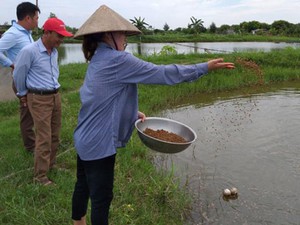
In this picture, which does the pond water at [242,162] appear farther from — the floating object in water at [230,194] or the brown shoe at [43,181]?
the brown shoe at [43,181]

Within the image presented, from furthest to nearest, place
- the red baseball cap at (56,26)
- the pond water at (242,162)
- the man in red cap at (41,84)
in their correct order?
the pond water at (242,162)
the man in red cap at (41,84)
the red baseball cap at (56,26)

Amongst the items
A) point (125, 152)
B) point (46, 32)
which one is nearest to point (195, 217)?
point (125, 152)

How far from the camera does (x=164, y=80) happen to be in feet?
7.27

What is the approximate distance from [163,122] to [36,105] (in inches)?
53.4

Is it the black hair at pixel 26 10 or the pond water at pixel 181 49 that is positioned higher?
the black hair at pixel 26 10

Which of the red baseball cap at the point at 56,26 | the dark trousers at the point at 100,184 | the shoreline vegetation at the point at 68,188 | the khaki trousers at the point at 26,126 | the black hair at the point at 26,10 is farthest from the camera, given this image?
the khaki trousers at the point at 26,126

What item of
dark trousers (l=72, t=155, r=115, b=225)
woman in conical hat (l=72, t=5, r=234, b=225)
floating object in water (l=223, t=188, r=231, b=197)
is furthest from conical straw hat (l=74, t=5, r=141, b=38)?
floating object in water (l=223, t=188, r=231, b=197)

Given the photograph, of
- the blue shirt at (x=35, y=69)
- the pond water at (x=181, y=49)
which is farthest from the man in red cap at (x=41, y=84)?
the pond water at (x=181, y=49)

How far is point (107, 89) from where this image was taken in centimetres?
217

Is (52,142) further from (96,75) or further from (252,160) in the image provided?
(252,160)

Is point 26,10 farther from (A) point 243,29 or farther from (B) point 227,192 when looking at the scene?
(A) point 243,29

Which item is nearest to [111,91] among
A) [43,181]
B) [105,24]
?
[105,24]

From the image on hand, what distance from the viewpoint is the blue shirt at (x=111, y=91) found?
2143mm

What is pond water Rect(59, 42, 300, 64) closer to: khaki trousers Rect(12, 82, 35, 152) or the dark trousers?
khaki trousers Rect(12, 82, 35, 152)
